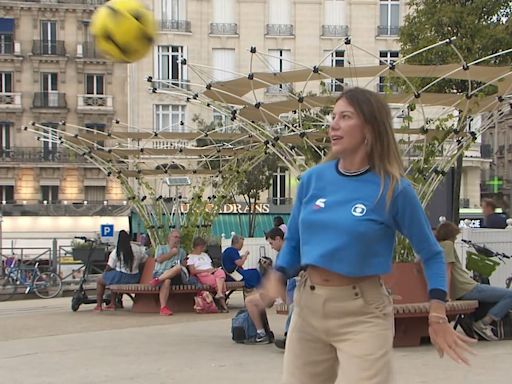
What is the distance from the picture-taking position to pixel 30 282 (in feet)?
58.7

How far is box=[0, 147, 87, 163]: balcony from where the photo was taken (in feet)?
165

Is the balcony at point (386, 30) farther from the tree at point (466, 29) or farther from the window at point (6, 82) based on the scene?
the tree at point (466, 29)

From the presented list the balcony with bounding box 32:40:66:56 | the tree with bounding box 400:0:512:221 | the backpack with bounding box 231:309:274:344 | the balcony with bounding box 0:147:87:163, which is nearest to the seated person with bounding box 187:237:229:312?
the backpack with bounding box 231:309:274:344

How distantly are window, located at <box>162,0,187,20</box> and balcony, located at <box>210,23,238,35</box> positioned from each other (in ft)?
5.28

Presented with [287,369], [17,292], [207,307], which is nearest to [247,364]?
[287,369]

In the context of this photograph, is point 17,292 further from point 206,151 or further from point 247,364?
point 247,364

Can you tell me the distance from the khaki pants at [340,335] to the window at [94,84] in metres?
48.8

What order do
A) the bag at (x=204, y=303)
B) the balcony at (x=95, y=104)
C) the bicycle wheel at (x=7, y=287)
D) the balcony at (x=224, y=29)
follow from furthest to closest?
the balcony at (x=95, y=104)
the balcony at (x=224, y=29)
the bicycle wheel at (x=7, y=287)
the bag at (x=204, y=303)

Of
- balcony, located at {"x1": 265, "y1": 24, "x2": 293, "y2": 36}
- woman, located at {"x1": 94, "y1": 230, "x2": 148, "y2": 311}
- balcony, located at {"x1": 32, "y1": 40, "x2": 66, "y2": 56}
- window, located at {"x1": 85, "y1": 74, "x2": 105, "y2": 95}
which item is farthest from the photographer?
window, located at {"x1": 85, "y1": 74, "x2": 105, "y2": 95}

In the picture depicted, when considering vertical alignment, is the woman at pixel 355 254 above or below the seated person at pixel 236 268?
above

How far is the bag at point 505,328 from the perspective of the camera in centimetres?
887

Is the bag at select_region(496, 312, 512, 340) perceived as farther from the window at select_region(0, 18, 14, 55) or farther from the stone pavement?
the window at select_region(0, 18, 14, 55)

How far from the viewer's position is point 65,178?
51.2 meters

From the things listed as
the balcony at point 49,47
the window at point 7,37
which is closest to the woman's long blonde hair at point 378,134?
the balcony at point 49,47
